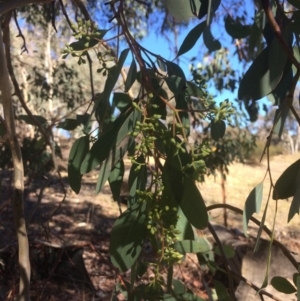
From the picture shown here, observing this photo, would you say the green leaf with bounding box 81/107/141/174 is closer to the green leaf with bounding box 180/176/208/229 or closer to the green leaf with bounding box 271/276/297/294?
the green leaf with bounding box 180/176/208/229

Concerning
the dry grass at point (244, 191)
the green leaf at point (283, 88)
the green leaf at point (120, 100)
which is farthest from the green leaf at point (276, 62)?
the dry grass at point (244, 191)

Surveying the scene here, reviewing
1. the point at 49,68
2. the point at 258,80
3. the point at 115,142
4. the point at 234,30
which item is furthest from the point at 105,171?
the point at 49,68

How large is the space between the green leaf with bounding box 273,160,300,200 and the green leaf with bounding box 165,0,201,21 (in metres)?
0.41

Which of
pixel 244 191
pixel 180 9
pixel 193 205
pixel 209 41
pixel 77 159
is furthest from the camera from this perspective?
pixel 244 191

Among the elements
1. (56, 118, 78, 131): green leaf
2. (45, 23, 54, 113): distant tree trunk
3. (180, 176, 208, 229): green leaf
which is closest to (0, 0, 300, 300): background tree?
(180, 176, 208, 229): green leaf

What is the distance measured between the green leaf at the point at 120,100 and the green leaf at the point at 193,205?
1.18 ft

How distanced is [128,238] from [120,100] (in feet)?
1.31

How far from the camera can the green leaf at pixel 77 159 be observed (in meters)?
1.27

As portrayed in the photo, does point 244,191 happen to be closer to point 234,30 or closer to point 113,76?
point 234,30

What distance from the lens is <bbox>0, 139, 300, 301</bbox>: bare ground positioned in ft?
7.63

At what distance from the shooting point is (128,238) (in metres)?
1.06

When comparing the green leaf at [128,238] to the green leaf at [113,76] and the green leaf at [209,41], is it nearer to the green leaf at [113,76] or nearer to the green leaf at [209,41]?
the green leaf at [113,76]

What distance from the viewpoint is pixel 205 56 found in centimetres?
540

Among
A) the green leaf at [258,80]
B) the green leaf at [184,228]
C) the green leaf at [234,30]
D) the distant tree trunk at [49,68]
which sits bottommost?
the green leaf at [184,228]
